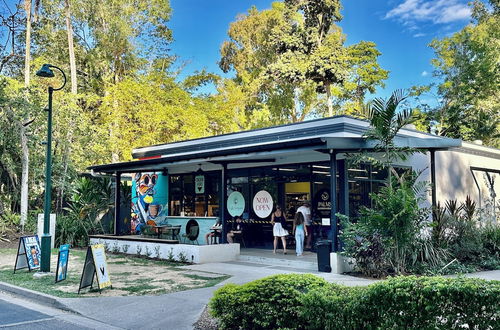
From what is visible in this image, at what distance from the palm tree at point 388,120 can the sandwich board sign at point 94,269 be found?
710 cm

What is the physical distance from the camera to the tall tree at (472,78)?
29.7 m

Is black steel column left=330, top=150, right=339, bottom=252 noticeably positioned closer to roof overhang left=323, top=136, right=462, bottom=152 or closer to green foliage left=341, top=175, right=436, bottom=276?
green foliage left=341, top=175, right=436, bottom=276

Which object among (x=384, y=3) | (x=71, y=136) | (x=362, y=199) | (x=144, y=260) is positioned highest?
(x=384, y=3)

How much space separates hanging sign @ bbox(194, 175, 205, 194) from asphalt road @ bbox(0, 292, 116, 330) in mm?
10640

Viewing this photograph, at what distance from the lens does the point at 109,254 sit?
17.7 metres

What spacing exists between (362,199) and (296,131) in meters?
3.35

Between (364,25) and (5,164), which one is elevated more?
(364,25)

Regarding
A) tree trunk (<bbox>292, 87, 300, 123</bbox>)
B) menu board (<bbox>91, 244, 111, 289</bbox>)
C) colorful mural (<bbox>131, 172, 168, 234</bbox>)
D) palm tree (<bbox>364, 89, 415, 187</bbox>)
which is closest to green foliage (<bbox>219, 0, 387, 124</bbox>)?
tree trunk (<bbox>292, 87, 300, 123</bbox>)

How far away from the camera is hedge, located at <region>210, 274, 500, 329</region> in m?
4.47

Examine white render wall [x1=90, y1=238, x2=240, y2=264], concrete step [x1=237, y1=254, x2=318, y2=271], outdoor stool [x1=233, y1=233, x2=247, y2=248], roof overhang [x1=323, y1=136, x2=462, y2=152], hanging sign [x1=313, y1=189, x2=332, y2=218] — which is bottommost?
concrete step [x1=237, y1=254, x2=318, y2=271]

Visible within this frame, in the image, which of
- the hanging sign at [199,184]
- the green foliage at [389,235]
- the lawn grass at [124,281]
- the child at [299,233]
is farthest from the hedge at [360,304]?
the hanging sign at [199,184]

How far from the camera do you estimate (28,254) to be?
13.3 meters

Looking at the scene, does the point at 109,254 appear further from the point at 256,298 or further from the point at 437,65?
the point at 437,65

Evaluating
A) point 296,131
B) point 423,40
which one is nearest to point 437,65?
point 423,40
